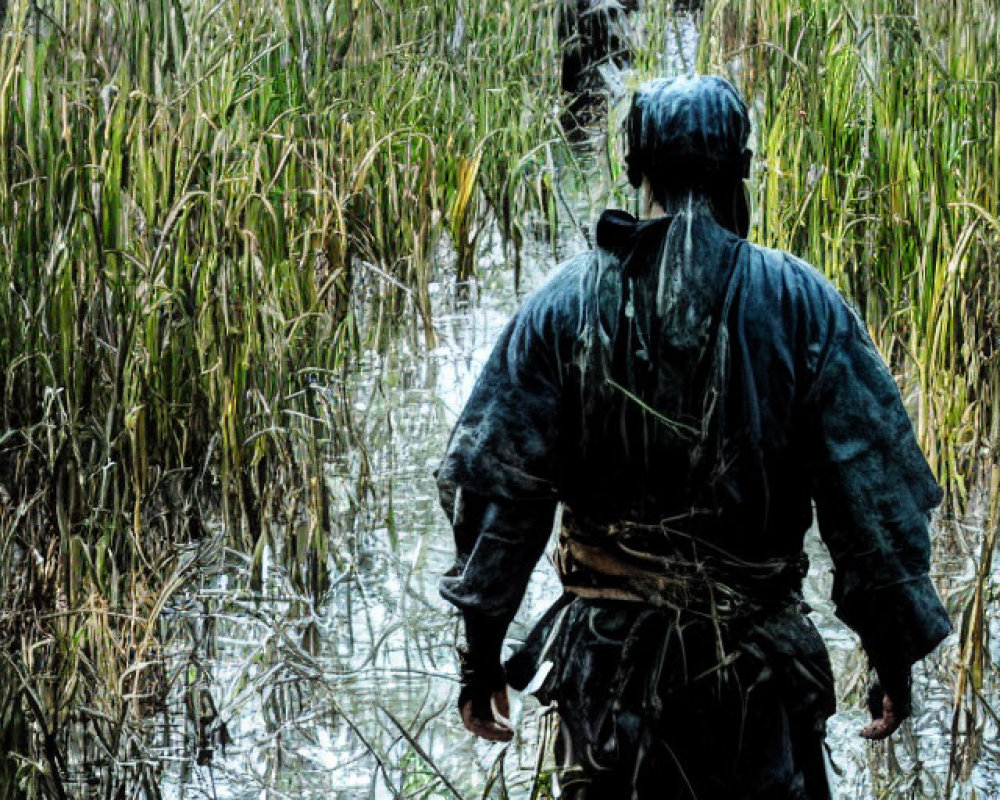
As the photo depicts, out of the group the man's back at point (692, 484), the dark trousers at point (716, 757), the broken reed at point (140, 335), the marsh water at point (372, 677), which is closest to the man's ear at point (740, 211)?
the man's back at point (692, 484)

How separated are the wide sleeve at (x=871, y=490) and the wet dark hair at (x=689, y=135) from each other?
21 centimetres

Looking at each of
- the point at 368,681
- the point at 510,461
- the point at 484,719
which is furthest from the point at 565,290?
the point at 368,681

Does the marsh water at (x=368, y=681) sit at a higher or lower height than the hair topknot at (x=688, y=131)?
lower

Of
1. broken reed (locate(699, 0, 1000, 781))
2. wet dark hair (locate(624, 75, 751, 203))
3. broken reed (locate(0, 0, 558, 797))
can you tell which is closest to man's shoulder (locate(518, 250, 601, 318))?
wet dark hair (locate(624, 75, 751, 203))

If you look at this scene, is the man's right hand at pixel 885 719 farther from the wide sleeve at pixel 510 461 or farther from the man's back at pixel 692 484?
the wide sleeve at pixel 510 461

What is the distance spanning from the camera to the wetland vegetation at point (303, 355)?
2893 mm

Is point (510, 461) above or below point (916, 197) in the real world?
above

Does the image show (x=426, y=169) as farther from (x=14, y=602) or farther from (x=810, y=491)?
(x=810, y=491)

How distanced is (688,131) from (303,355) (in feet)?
7.70

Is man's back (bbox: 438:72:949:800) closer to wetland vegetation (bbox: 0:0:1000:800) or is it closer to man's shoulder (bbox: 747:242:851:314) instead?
man's shoulder (bbox: 747:242:851:314)

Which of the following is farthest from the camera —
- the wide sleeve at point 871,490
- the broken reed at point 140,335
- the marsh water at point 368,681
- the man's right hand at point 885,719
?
the broken reed at point 140,335

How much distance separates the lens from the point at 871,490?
1.82 m

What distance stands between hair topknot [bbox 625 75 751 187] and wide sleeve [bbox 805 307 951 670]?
0.71ft

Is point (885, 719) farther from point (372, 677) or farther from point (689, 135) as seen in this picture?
point (372, 677)
